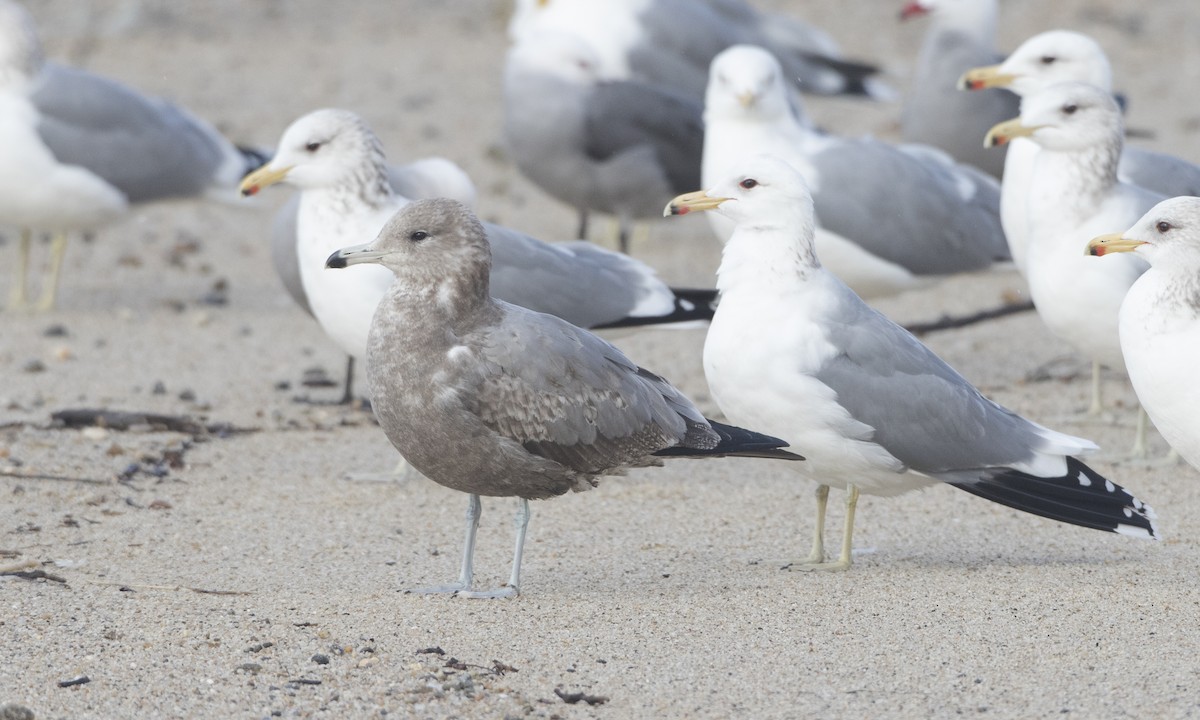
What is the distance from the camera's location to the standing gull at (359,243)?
6.11m

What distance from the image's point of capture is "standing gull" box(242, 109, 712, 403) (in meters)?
6.11

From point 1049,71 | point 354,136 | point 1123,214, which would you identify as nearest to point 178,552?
point 354,136

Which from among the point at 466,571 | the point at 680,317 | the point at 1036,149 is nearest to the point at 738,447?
the point at 466,571

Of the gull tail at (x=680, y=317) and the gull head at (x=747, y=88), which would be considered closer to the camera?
the gull tail at (x=680, y=317)

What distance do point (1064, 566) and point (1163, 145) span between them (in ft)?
24.5

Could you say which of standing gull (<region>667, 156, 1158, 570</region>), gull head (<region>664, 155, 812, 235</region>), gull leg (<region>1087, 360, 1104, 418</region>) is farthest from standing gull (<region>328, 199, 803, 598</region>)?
gull leg (<region>1087, 360, 1104, 418</region>)

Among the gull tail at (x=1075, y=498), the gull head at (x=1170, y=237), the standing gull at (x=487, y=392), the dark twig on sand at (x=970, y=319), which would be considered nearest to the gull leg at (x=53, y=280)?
the dark twig on sand at (x=970, y=319)

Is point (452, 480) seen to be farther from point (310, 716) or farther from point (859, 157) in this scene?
point (859, 157)

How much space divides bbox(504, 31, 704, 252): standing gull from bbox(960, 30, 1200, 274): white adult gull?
2.13 meters

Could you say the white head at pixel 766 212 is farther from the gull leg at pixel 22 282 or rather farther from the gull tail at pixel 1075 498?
the gull leg at pixel 22 282

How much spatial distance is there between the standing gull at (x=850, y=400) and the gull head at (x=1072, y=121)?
169 centimetres

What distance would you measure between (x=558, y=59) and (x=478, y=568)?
5.33 meters

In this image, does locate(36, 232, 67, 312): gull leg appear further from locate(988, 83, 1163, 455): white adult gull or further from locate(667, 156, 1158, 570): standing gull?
locate(988, 83, 1163, 455): white adult gull

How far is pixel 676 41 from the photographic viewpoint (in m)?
10.9
